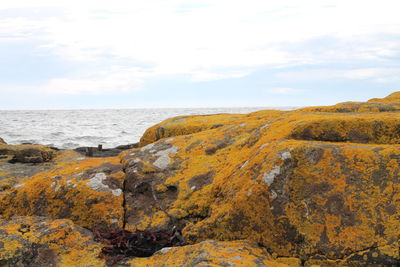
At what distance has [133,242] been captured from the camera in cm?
432

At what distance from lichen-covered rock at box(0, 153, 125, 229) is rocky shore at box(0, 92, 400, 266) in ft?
0.06

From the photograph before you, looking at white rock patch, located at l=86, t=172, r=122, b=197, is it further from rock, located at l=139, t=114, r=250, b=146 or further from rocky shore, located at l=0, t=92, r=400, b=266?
rock, located at l=139, t=114, r=250, b=146

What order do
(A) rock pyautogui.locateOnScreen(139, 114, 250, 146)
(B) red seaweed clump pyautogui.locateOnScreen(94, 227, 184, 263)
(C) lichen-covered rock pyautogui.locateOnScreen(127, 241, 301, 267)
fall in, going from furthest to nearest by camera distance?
(A) rock pyautogui.locateOnScreen(139, 114, 250, 146) → (B) red seaweed clump pyautogui.locateOnScreen(94, 227, 184, 263) → (C) lichen-covered rock pyautogui.locateOnScreen(127, 241, 301, 267)

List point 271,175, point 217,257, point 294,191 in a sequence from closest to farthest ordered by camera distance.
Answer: point 217,257 → point 294,191 → point 271,175

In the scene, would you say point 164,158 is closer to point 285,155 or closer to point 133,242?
point 133,242

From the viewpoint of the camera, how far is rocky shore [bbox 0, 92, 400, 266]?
11.9 ft

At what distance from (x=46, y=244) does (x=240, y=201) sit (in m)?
2.68

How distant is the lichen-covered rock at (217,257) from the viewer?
338 centimetres

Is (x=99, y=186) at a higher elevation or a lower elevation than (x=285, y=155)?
lower

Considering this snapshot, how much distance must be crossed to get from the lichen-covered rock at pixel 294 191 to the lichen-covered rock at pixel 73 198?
295mm

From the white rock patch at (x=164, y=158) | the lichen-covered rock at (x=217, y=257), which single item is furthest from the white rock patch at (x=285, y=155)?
the white rock patch at (x=164, y=158)

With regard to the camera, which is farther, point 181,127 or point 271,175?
point 181,127

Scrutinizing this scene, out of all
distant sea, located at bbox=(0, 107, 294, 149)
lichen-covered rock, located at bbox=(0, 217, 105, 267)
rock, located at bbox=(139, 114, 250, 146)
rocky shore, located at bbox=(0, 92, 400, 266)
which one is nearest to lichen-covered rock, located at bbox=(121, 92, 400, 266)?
rocky shore, located at bbox=(0, 92, 400, 266)

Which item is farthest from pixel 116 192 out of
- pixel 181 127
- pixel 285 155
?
pixel 181 127
